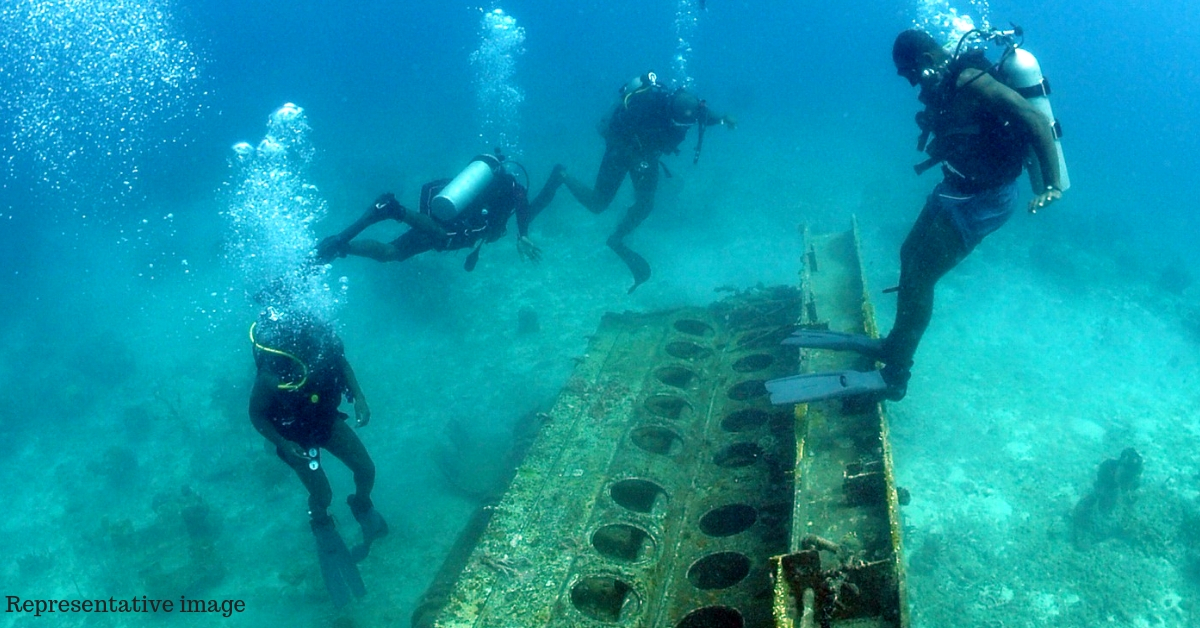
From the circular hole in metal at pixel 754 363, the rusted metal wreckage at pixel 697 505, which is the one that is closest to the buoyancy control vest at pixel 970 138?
the rusted metal wreckage at pixel 697 505

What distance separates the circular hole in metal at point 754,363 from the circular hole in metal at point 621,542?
2303mm

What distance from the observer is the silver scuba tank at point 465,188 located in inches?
317

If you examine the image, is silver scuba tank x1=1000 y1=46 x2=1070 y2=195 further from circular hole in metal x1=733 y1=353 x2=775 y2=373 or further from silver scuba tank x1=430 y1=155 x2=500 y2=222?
silver scuba tank x1=430 y1=155 x2=500 y2=222

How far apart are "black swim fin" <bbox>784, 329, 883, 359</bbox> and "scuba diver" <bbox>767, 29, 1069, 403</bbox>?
0.04 ft

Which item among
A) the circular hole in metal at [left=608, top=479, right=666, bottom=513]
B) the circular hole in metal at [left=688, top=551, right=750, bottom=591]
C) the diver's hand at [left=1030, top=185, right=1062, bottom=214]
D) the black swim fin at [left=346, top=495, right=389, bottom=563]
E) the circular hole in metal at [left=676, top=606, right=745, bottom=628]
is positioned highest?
the diver's hand at [left=1030, top=185, right=1062, bottom=214]

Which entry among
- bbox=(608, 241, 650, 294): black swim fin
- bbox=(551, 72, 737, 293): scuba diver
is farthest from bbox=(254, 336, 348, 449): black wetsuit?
bbox=(608, 241, 650, 294): black swim fin

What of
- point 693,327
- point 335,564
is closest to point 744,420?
point 693,327

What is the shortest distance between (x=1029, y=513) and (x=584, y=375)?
715cm

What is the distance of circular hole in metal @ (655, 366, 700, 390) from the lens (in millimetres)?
7191

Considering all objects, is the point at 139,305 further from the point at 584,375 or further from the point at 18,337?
the point at 584,375

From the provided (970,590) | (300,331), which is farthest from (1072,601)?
(300,331)

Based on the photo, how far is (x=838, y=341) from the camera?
18.4 ft

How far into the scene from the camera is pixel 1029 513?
9.11 metres

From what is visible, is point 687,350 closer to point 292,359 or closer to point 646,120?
point 646,120
